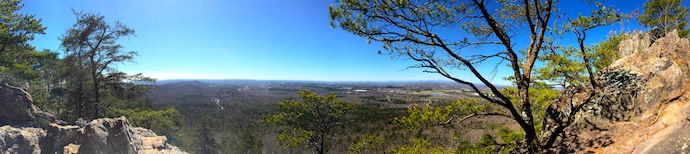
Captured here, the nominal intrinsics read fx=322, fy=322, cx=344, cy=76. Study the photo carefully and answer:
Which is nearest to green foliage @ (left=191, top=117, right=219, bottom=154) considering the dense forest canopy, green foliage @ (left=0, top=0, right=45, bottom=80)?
the dense forest canopy

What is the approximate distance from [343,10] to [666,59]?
6162 mm

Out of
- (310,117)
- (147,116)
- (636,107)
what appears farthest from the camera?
(147,116)

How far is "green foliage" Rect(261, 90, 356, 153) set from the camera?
18109mm

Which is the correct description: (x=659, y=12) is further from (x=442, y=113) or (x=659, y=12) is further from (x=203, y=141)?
(x=203, y=141)

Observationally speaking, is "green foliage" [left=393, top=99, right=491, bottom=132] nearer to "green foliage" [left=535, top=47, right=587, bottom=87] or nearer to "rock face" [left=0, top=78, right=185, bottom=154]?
"green foliage" [left=535, top=47, right=587, bottom=87]

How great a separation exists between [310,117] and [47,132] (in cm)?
1390

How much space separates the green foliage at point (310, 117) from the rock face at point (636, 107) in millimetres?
12895

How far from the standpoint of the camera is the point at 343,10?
6.32 metres

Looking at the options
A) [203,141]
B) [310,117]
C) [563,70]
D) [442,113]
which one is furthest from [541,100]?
[203,141]

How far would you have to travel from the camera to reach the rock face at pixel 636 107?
480cm

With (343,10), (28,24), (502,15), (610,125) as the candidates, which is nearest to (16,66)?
(28,24)

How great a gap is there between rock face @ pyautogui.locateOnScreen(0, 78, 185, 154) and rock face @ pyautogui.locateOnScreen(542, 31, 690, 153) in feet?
67.0

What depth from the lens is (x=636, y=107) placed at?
18.3 ft

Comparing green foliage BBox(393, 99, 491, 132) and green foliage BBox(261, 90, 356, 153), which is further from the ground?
green foliage BBox(393, 99, 491, 132)
